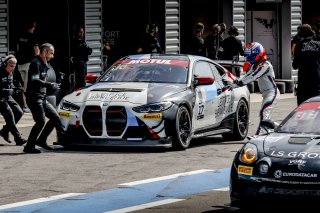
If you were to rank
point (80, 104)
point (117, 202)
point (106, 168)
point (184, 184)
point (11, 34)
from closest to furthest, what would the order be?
point (117, 202)
point (184, 184)
point (106, 168)
point (80, 104)
point (11, 34)

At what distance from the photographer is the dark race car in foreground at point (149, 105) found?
1698 cm

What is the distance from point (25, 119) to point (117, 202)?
467 inches

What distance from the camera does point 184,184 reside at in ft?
44.9

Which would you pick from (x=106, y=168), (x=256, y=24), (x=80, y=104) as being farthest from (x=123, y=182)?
(x=256, y=24)

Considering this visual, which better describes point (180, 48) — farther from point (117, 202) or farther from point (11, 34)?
point (117, 202)

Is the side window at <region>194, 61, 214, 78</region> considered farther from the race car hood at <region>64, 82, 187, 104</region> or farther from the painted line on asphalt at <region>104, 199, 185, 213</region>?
the painted line on asphalt at <region>104, 199, 185, 213</region>

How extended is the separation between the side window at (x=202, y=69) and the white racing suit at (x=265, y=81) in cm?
71

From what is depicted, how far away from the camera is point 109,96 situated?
677 inches

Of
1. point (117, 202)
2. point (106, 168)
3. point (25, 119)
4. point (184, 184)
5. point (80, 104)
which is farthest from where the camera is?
point (25, 119)

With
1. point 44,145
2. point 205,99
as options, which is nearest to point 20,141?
point 44,145

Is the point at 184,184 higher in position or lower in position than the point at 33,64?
lower

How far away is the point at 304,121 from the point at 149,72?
639 cm

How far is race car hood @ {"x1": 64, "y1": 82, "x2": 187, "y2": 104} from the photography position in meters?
17.1

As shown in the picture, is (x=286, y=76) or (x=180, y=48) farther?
(x=286, y=76)
